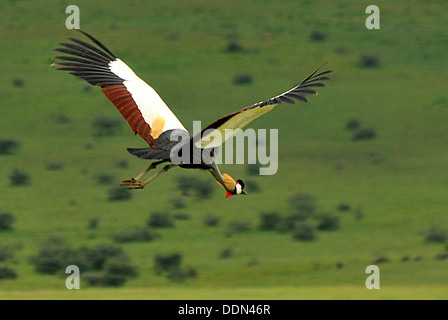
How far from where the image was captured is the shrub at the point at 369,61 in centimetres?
4341

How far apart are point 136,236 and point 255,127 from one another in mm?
10426

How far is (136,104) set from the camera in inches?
465

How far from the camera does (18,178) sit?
31453 mm

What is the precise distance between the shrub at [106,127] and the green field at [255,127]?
38cm

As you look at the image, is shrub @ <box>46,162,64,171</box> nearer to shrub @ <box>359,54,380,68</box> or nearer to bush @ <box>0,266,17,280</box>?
bush @ <box>0,266,17,280</box>

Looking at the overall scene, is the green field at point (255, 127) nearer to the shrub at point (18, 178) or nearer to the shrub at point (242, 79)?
the shrub at point (18, 178)

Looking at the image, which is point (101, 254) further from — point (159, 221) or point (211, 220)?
point (211, 220)

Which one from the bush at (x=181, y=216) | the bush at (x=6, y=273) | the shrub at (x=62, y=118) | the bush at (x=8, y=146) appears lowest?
the bush at (x=6, y=273)

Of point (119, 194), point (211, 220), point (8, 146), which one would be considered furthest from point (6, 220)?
point (8, 146)

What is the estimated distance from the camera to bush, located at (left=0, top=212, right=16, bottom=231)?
26.6 metres

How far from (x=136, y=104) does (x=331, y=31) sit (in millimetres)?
37239

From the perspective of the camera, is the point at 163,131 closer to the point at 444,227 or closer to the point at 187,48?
the point at 444,227

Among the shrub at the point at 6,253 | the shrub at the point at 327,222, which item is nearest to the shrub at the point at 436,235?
the shrub at the point at 327,222

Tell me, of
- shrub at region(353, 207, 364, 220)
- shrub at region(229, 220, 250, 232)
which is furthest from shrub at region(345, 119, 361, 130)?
shrub at region(229, 220, 250, 232)
